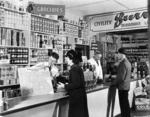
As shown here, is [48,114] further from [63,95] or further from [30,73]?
[30,73]

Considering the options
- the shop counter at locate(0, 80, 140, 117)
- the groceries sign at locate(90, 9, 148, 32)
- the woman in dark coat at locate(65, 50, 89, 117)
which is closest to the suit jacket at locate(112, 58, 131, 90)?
the shop counter at locate(0, 80, 140, 117)

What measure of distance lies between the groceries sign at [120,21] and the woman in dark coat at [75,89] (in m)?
2.72

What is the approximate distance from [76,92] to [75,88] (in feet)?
0.21

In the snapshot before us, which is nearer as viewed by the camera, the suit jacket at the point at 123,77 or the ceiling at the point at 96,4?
the suit jacket at the point at 123,77

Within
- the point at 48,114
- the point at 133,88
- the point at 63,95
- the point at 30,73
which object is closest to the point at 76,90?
the point at 63,95

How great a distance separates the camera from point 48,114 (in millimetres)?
2762

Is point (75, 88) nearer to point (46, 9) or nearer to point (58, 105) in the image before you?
point (58, 105)

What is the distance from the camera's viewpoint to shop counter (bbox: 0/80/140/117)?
2.24 metres

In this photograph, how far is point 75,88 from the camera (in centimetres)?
271

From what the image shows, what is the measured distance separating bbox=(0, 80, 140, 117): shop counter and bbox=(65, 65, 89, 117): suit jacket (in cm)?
16

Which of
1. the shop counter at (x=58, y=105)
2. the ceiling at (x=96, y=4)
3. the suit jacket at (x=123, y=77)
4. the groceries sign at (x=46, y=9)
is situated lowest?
the shop counter at (x=58, y=105)

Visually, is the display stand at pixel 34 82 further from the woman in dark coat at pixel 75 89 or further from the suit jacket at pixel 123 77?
the suit jacket at pixel 123 77

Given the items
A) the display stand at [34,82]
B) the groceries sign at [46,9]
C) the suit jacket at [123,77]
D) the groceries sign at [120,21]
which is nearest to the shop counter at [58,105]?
the display stand at [34,82]

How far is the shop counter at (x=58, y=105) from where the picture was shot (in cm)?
224
